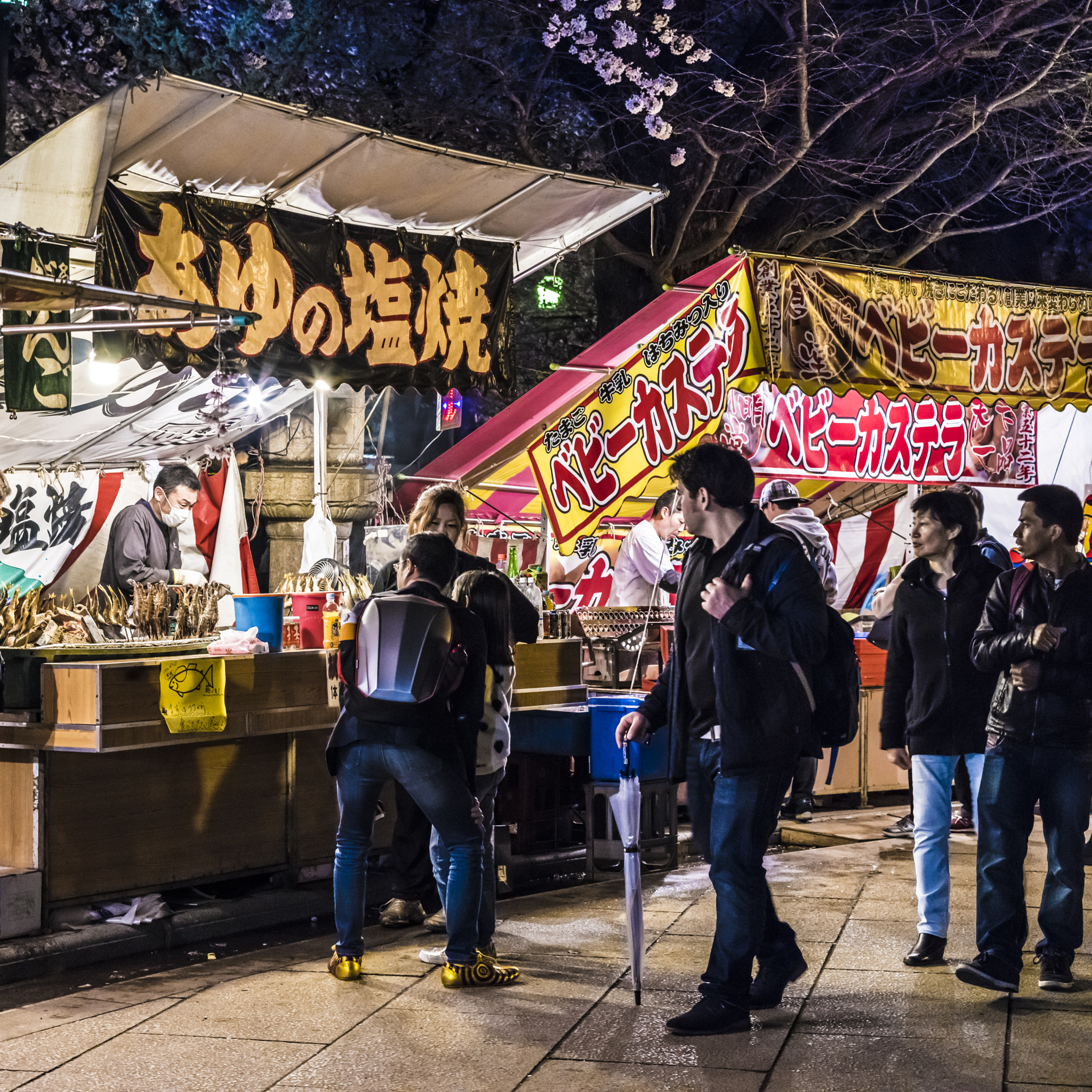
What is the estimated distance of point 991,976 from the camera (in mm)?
5266

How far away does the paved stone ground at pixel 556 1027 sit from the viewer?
443 centimetres

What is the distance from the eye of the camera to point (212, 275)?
8.99 metres

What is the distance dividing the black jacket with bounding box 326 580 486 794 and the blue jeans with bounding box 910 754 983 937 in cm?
204

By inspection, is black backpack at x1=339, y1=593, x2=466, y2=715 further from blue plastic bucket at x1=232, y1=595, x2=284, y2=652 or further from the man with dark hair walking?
blue plastic bucket at x1=232, y1=595, x2=284, y2=652

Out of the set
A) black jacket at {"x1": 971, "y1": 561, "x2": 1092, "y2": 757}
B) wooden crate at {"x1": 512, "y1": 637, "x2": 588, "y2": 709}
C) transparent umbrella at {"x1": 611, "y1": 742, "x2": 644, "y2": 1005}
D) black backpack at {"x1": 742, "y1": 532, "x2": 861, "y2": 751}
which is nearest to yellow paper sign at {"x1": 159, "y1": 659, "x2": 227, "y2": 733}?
wooden crate at {"x1": 512, "y1": 637, "x2": 588, "y2": 709}

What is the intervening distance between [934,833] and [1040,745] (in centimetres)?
74

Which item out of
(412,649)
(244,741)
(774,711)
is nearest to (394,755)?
(412,649)

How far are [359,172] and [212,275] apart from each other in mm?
1354

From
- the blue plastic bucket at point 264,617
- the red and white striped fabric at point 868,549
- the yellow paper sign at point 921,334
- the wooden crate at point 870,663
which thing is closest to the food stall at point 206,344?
the blue plastic bucket at point 264,617

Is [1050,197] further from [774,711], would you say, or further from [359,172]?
[774,711]

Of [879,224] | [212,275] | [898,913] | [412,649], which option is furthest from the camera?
[879,224]

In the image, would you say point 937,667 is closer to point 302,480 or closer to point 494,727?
Answer: point 494,727

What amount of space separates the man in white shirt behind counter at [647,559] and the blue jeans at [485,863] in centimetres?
442

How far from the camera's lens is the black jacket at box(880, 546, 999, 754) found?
579cm
